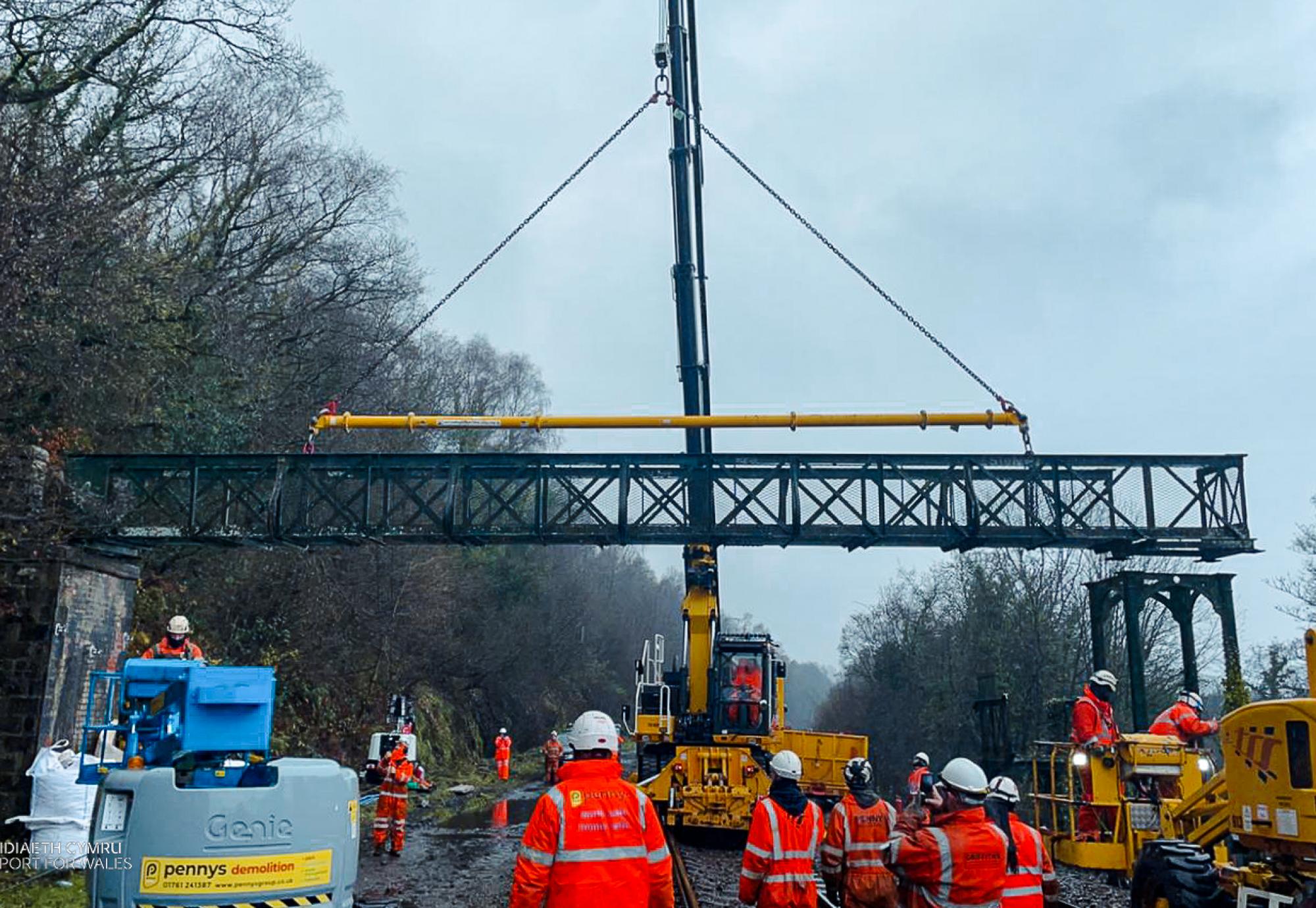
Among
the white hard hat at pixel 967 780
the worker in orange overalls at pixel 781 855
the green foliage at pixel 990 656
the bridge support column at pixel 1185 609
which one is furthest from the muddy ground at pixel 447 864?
the green foliage at pixel 990 656

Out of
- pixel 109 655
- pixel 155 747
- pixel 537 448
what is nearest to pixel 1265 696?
pixel 109 655

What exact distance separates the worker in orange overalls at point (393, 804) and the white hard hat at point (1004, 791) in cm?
932

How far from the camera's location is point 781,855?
618cm

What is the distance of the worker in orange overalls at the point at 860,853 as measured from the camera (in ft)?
22.6

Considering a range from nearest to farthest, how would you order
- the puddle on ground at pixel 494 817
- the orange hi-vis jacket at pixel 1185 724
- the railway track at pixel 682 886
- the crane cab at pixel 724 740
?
1. the railway track at pixel 682 886
2. the orange hi-vis jacket at pixel 1185 724
3. the crane cab at pixel 724 740
4. the puddle on ground at pixel 494 817

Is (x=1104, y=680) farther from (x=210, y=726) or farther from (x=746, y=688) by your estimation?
(x=210, y=726)

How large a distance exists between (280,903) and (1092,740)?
30.4ft

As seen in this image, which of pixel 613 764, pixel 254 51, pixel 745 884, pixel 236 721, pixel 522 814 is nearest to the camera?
pixel 613 764

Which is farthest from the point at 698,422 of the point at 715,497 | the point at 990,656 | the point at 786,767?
the point at 990,656

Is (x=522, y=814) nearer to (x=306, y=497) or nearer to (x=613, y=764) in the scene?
(x=306, y=497)

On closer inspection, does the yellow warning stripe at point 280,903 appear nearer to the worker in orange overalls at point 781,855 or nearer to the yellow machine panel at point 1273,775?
the worker in orange overalls at point 781,855

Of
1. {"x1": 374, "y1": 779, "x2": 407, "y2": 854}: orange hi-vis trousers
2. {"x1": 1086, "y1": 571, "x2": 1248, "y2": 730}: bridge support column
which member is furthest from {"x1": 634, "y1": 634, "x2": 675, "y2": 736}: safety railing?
{"x1": 1086, "y1": 571, "x2": 1248, "y2": 730}: bridge support column

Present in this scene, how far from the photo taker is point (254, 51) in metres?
20.0

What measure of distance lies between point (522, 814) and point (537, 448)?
4302 centimetres
